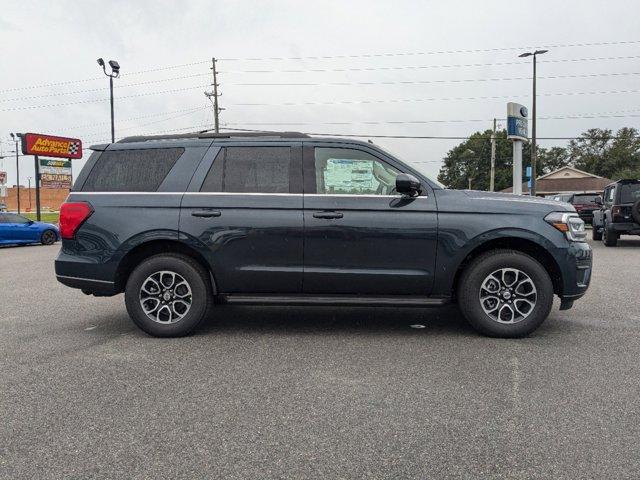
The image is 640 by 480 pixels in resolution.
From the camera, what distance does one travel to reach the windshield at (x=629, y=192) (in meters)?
14.7

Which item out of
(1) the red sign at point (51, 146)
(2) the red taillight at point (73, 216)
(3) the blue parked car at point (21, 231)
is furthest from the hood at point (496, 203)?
(1) the red sign at point (51, 146)

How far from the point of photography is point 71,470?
8.64 ft

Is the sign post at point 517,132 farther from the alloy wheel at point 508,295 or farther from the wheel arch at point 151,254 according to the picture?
the wheel arch at point 151,254

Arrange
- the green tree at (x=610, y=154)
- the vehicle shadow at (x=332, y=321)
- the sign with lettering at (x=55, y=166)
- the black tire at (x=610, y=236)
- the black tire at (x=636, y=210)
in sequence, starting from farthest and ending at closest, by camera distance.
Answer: the green tree at (x=610, y=154), the sign with lettering at (x=55, y=166), the black tire at (x=610, y=236), the black tire at (x=636, y=210), the vehicle shadow at (x=332, y=321)

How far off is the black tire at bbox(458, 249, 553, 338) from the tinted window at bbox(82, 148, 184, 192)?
306 centimetres

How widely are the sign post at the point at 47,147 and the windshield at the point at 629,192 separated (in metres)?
26.0

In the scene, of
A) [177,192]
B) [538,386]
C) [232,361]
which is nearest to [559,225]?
[538,386]

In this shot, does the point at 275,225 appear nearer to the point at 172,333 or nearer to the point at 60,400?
the point at 172,333

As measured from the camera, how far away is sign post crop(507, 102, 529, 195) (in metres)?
14.0

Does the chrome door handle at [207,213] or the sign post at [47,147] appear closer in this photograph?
the chrome door handle at [207,213]

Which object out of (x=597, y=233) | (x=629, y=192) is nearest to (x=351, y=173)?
(x=629, y=192)

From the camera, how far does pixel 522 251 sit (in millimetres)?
5172

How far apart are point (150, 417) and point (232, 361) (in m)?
1.17

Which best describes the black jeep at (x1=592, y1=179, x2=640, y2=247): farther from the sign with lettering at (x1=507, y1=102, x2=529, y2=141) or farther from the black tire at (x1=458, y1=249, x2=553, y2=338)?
the black tire at (x1=458, y1=249, x2=553, y2=338)
